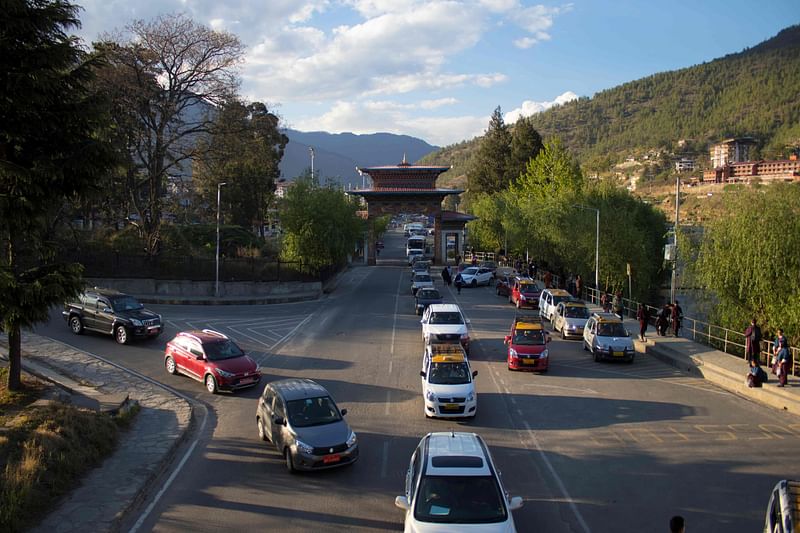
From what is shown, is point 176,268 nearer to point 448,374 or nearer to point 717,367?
point 448,374

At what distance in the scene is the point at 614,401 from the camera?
19469 mm

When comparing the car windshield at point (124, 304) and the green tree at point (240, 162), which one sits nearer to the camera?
the car windshield at point (124, 304)

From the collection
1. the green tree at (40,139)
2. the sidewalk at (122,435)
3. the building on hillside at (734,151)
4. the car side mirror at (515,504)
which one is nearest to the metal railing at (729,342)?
the car side mirror at (515,504)

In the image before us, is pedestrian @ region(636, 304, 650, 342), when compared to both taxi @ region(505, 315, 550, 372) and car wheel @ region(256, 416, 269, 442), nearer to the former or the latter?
taxi @ region(505, 315, 550, 372)

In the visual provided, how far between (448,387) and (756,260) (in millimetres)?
14560

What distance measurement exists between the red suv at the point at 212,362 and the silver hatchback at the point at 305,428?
16.0 ft

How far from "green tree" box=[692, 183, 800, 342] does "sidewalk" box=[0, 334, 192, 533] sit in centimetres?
2071

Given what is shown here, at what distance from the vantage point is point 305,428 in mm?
13711

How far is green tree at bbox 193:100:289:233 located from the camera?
43.7 m

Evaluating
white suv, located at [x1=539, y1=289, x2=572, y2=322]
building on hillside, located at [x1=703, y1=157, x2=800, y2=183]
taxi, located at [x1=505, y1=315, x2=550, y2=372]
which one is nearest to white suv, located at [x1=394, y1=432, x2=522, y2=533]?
taxi, located at [x1=505, y1=315, x2=550, y2=372]

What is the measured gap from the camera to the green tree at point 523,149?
9269 centimetres

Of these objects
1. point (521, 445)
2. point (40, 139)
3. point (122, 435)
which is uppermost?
point (40, 139)

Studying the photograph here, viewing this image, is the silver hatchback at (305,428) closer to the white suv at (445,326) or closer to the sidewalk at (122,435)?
the sidewalk at (122,435)

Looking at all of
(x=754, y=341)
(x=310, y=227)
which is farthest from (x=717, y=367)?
(x=310, y=227)
